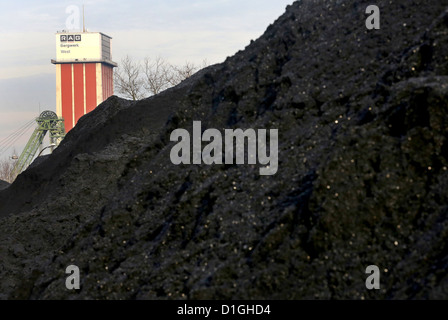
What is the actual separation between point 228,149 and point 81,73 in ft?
364

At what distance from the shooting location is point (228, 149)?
5719mm

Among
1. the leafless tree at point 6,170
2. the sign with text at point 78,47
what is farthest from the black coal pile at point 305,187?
the sign with text at point 78,47

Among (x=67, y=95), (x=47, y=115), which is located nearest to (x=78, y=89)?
(x=67, y=95)

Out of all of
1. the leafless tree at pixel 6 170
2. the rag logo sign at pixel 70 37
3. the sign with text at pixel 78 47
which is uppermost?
the rag logo sign at pixel 70 37

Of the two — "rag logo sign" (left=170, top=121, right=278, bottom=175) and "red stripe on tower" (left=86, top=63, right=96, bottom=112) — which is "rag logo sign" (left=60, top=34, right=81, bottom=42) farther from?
"rag logo sign" (left=170, top=121, right=278, bottom=175)

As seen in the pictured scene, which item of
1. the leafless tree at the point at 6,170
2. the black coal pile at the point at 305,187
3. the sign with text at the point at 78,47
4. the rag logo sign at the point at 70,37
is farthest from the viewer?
the rag logo sign at the point at 70,37

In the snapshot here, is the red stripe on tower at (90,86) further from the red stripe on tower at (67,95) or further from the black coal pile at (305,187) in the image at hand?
the black coal pile at (305,187)

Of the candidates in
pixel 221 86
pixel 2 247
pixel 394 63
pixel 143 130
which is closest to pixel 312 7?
pixel 221 86

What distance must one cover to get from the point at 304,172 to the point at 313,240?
2.35 ft

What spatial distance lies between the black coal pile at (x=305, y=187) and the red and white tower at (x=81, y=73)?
101 metres

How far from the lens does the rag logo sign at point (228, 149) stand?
5355 mm

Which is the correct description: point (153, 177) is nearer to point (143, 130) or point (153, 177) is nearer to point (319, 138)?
point (319, 138)

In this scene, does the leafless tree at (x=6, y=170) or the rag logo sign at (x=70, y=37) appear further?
the rag logo sign at (x=70, y=37)

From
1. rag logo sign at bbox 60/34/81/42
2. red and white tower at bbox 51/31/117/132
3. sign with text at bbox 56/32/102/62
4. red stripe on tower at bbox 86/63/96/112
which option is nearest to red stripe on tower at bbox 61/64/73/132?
red and white tower at bbox 51/31/117/132
